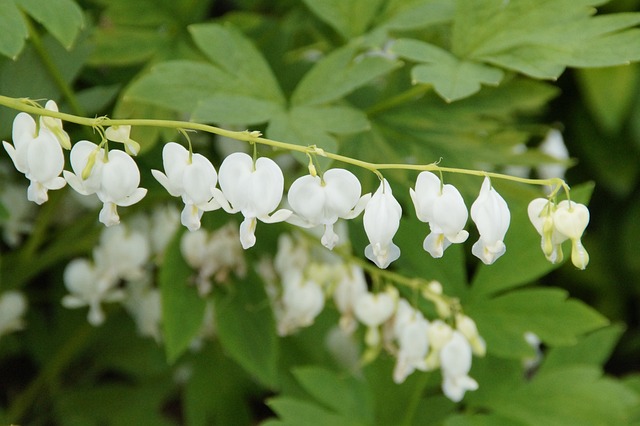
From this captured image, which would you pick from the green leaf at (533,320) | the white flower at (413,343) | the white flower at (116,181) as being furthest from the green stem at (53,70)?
the green leaf at (533,320)

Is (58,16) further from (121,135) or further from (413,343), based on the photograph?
(413,343)

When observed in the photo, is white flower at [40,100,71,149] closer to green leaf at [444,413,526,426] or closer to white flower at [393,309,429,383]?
white flower at [393,309,429,383]

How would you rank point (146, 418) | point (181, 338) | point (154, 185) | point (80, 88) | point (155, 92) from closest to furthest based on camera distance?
point (155, 92) → point (181, 338) → point (154, 185) → point (80, 88) → point (146, 418)

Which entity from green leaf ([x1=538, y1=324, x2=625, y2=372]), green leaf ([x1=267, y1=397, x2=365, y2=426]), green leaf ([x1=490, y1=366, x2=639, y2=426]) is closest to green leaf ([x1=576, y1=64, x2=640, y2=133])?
green leaf ([x1=538, y1=324, x2=625, y2=372])

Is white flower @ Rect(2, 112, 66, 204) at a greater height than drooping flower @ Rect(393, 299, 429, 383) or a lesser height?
greater

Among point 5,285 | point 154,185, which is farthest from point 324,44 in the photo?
point 5,285

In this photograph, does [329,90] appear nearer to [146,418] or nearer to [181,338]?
[181,338]

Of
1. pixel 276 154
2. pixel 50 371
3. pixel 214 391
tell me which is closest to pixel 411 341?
pixel 276 154
